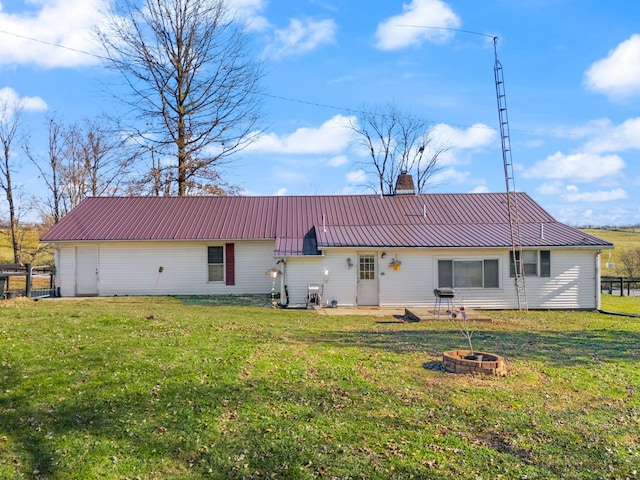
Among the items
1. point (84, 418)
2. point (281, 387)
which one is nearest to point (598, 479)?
point (281, 387)

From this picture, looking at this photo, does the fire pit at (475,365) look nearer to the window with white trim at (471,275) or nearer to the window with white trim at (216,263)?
the window with white trim at (471,275)

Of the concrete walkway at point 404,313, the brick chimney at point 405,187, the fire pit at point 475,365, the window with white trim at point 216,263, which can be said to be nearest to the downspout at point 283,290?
the concrete walkway at point 404,313

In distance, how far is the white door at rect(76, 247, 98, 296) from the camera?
Result: 63.2ft

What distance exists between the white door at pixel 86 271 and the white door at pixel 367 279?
1067cm

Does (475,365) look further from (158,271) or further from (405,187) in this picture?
(405,187)

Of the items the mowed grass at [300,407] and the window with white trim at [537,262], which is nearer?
the mowed grass at [300,407]

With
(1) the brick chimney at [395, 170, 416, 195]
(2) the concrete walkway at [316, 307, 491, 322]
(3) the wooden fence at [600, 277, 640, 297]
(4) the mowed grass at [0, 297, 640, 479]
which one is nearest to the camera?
(4) the mowed grass at [0, 297, 640, 479]

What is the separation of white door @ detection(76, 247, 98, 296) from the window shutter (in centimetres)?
520

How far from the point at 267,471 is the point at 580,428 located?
135 inches

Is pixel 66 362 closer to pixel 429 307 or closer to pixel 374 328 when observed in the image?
pixel 374 328

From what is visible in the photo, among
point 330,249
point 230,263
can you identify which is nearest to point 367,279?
point 330,249

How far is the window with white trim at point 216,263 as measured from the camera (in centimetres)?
1956

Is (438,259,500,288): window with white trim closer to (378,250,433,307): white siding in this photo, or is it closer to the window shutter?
(378,250,433,307): white siding

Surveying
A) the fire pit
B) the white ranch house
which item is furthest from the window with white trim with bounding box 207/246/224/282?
the fire pit
